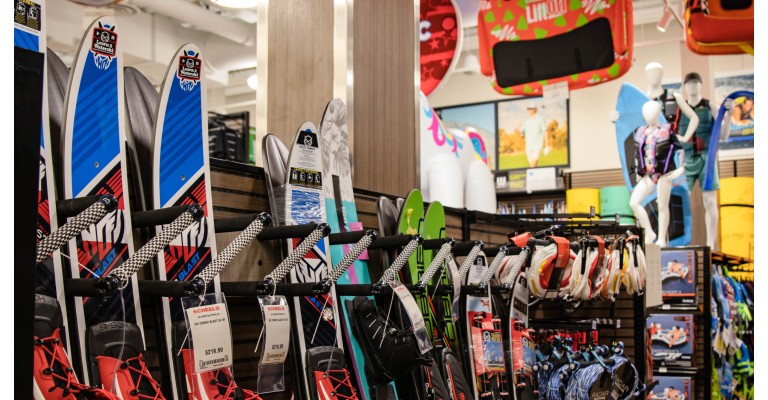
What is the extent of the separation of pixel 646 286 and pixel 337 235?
2.81m

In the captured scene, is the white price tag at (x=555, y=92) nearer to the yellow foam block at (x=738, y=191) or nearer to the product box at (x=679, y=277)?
the product box at (x=679, y=277)

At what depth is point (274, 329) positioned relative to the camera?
65.3 inches

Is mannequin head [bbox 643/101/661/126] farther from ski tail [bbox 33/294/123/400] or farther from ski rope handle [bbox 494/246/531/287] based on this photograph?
ski tail [bbox 33/294/123/400]

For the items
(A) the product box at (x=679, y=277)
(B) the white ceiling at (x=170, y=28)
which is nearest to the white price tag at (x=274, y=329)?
(A) the product box at (x=679, y=277)

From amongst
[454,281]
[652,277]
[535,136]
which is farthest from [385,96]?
[535,136]

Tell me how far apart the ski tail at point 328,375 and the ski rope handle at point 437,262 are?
1.01ft

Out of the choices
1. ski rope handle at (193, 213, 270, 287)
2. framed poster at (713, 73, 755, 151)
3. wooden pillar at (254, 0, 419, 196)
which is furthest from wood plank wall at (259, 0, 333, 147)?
framed poster at (713, 73, 755, 151)

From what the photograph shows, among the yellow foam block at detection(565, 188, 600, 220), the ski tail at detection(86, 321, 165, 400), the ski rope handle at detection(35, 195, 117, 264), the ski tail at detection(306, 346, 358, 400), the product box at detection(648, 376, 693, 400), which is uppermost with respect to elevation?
the yellow foam block at detection(565, 188, 600, 220)

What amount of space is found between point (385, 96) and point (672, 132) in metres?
3.93

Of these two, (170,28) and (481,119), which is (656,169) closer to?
(481,119)

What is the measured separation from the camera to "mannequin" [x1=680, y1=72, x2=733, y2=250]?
684 cm

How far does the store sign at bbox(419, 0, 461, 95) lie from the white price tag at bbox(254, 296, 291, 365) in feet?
13.1

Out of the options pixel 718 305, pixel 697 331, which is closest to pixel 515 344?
pixel 697 331

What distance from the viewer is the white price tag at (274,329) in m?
1.65
